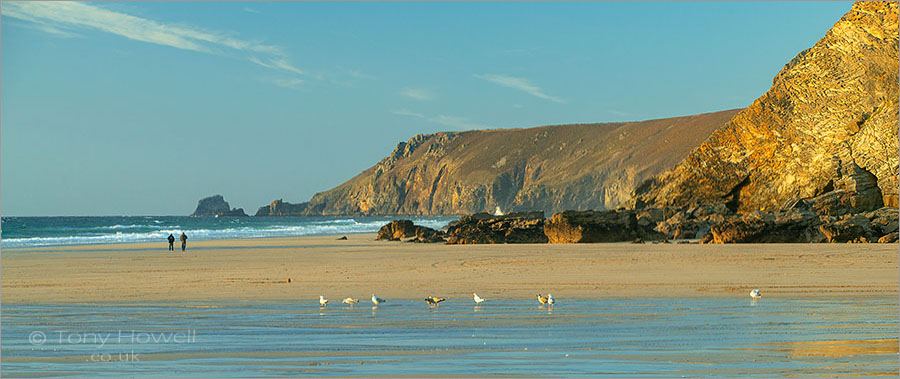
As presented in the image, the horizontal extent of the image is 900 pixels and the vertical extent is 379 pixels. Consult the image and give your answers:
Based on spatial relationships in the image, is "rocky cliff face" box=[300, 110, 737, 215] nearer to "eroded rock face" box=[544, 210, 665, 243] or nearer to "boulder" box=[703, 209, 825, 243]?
"eroded rock face" box=[544, 210, 665, 243]

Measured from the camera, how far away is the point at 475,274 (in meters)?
17.2

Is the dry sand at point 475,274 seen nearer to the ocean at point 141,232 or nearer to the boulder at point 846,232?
the boulder at point 846,232

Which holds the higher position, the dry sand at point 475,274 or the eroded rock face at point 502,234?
the eroded rock face at point 502,234

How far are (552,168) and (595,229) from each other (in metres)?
144

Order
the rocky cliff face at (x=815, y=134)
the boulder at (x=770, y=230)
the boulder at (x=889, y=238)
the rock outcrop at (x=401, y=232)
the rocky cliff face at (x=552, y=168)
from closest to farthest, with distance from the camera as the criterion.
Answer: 1. the boulder at (x=889, y=238)
2. the boulder at (x=770, y=230)
3. the rock outcrop at (x=401, y=232)
4. the rocky cliff face at (x=815, y=134)
5. the rocky cliff face at (x=552, y=168)

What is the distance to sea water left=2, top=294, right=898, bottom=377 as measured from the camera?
6914 millimetres

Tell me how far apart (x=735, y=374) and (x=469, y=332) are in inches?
124

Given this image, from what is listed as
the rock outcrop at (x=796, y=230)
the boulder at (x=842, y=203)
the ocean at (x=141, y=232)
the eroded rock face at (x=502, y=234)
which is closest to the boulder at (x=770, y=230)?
the rock outcrop at (x=796, y=230)

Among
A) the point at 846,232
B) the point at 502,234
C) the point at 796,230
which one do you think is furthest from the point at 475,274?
the point at 502,234

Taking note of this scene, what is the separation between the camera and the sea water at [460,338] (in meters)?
6.91

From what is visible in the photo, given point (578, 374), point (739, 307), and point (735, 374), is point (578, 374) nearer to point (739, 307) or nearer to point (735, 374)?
point (735, 374)

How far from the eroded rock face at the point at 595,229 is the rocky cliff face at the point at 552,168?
4312 inches

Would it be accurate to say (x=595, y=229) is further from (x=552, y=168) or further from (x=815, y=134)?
(x=552, y=168)

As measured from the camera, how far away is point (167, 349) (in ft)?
26.2
